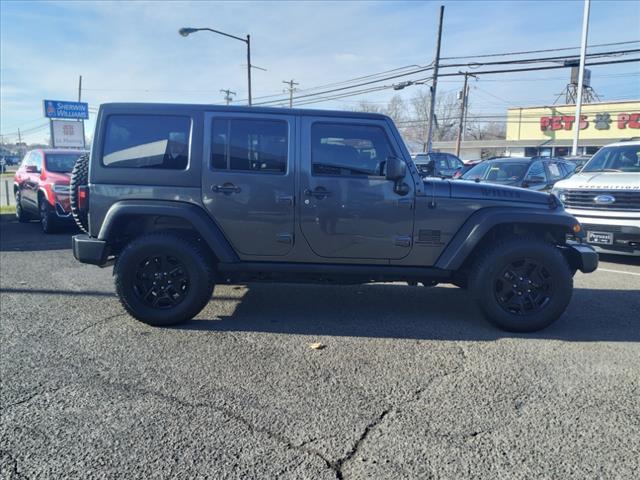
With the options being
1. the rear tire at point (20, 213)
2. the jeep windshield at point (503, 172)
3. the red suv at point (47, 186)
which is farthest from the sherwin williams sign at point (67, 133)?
the jeep windshield at point (503, 172)

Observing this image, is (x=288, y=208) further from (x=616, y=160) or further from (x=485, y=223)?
(x=616, y=160)

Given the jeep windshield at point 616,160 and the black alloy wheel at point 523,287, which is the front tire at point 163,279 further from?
the jeep windshield at point 616,160

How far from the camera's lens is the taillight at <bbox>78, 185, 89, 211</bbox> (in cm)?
454

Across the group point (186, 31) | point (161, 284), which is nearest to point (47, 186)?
point (161, 284)

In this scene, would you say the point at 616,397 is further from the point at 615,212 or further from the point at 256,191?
the point at 615,212

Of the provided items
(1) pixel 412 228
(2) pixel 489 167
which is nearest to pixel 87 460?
(1) pixel 412 228

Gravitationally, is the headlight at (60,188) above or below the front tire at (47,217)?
above

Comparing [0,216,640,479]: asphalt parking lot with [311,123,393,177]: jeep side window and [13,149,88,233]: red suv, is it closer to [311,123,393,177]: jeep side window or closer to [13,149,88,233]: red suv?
[311,123,393,177]: jeep side window

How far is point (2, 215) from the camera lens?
1295cm

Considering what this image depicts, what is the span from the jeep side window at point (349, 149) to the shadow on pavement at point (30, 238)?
20.0 ft

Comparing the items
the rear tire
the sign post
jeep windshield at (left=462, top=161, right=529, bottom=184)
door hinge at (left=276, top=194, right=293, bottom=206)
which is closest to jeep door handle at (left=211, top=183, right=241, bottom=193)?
door hinge at (left=276, top=194, right=293, bottom=206)

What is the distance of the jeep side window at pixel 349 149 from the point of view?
14.7 ft

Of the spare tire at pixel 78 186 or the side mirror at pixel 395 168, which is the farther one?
the spare tire at pixel 78 186

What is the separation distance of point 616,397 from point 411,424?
1.49 m
